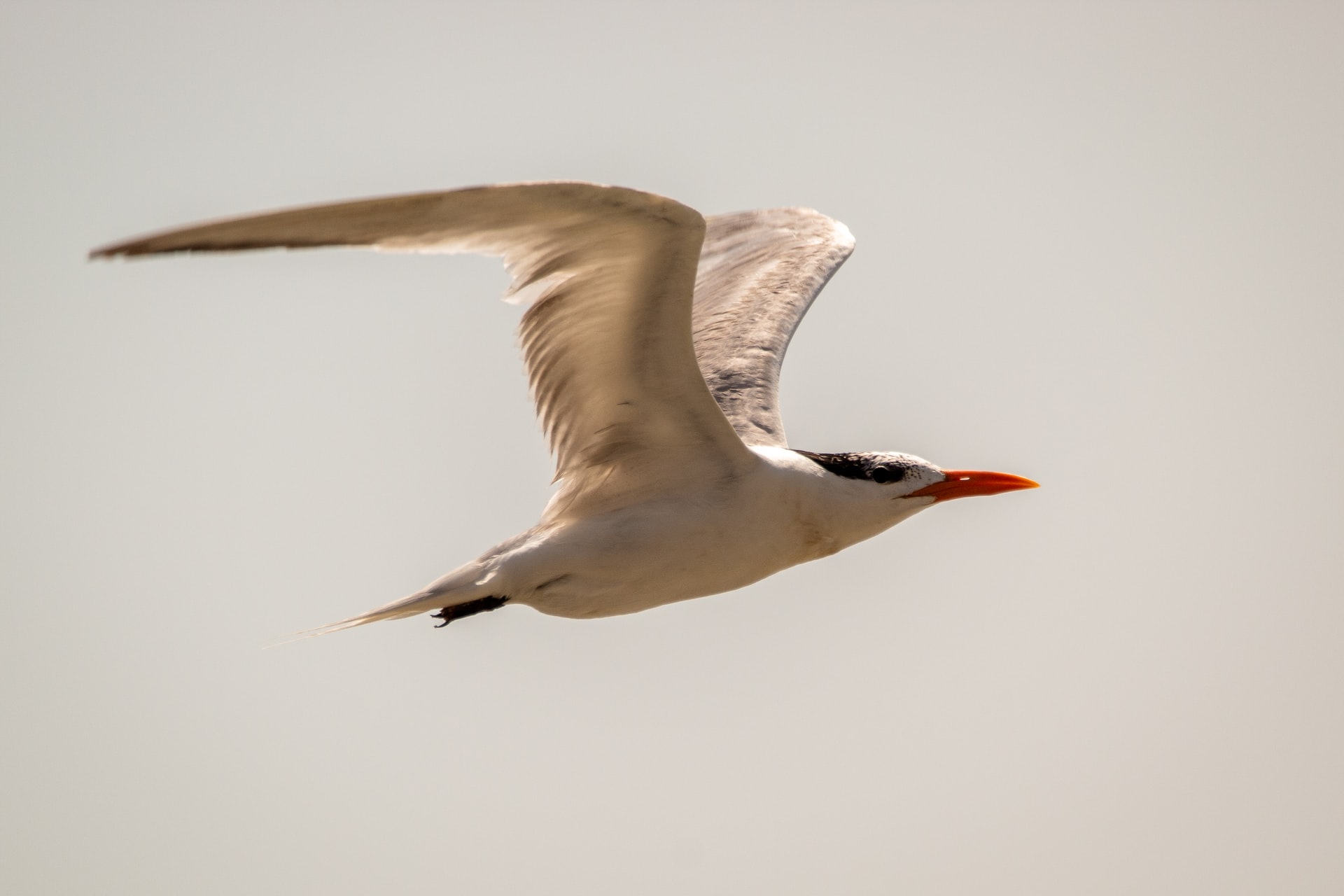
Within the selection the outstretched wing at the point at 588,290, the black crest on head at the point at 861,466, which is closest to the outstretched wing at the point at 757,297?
the black crest on head at the point at 861,466

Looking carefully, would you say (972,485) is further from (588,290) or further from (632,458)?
(588,290)

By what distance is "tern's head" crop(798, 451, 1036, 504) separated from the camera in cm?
721

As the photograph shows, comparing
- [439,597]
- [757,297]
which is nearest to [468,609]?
[439,597]

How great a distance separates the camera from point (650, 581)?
6840 millimetres

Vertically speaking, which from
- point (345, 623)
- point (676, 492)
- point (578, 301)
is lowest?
point (345, 623)

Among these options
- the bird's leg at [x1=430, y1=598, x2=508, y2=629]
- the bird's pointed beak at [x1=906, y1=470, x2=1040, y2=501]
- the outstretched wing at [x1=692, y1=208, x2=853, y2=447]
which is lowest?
the bird's leg at [x1=430, y1=598, x2=508, y2=629]

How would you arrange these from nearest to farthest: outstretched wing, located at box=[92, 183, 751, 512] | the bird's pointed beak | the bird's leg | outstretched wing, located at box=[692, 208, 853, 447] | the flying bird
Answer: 1. outstretched wing, located at box=[92, 183, 751, 512]
2. the flying bird
3. the bird's leg
4. the bird's pointed beak
5. outstretched wing, located at box=[692, 208, 853, 447]

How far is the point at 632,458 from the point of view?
272 inches

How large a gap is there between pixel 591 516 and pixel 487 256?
1.74m

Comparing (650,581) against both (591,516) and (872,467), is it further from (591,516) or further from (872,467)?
(872,467)

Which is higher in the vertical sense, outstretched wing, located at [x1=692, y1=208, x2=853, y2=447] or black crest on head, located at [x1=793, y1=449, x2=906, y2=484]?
outstretched wing, located at [x1=692, y1=208, x2=853, y2=447]

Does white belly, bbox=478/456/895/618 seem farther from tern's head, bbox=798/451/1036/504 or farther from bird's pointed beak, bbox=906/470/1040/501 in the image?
bird's pointed beak, bbox=906/470/1040/501

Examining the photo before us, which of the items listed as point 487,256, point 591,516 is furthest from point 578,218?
point 591,516

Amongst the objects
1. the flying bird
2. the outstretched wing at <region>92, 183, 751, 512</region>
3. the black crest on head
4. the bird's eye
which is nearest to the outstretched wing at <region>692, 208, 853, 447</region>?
the flying bird
